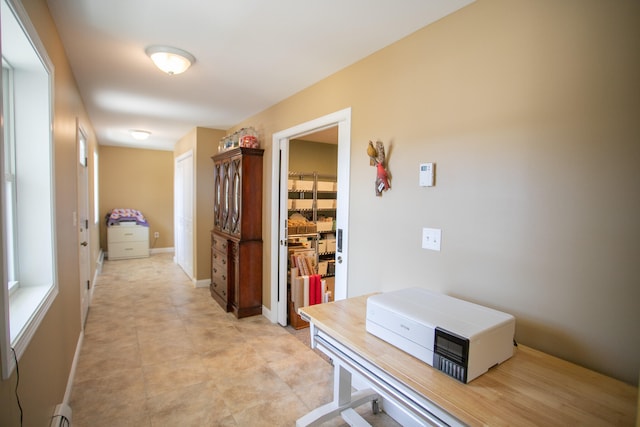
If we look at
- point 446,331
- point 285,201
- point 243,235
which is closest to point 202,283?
point 243,235

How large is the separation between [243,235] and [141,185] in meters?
4.87

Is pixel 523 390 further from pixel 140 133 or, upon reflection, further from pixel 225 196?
pixel 140 133

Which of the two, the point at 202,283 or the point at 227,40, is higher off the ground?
the point at 227,40

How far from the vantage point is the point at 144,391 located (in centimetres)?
228

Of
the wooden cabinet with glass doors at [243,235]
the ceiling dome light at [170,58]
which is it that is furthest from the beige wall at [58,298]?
the wooden cabinet with glass doors at [243,235]

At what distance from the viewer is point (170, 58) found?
7.38 feet

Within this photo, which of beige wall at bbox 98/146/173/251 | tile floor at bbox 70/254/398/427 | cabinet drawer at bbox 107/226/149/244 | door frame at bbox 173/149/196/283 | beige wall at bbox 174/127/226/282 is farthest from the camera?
beige wall at bbox 98/146/173/251

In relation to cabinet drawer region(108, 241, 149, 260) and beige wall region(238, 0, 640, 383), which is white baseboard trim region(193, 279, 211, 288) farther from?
beige wall region(238, 0, 640, 383)

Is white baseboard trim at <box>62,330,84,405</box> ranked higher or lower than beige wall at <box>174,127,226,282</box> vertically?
lower

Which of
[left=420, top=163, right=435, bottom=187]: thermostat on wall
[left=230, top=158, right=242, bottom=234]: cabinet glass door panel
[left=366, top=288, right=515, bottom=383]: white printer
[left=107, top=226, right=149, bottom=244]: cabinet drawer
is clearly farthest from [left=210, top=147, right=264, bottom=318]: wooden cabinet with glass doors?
[left=107, top=226, right=149, bottom=244]: cabinet drawer

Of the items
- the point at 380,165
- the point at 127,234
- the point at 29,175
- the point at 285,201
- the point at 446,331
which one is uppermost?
the point at 380,165

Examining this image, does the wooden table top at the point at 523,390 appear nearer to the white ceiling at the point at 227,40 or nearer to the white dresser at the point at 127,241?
the white ceiling at the point at 227,40

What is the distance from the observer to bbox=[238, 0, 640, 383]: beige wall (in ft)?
3.86

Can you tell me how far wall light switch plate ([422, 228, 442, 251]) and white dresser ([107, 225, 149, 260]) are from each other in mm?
6609
